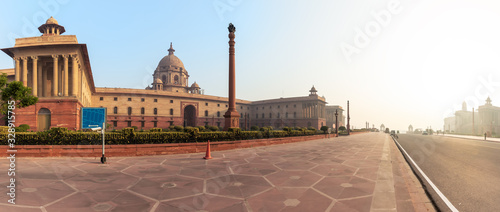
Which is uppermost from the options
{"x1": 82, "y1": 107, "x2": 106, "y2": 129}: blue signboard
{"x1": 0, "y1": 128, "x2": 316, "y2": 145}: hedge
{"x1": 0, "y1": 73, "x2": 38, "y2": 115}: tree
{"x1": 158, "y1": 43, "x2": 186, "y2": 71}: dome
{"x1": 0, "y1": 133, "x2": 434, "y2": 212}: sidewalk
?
{"x1": 158, "y1": 43, "x2": 186, "y2": 71}: dome

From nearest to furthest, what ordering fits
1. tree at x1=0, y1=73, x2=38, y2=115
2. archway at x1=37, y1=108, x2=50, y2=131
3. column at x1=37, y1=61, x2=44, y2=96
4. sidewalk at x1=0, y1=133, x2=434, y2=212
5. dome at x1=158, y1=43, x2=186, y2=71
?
1. sidewalk at x1=0, y1=133, x2=434, y2=212
2. tree at x1=0, y1=73, x2=38, y2=115
3. archway at x1=37, y1=108, x2=50, y2=131
4. column at x1=37, y1=61, x2=44, y2=96
5. dome at x1=158, y1=43, x2=186, y2=71

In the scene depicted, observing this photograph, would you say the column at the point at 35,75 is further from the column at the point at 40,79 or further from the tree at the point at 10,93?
the tree at the point at 10,93

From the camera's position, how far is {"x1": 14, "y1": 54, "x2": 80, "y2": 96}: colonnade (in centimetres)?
2712

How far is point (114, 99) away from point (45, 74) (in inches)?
931

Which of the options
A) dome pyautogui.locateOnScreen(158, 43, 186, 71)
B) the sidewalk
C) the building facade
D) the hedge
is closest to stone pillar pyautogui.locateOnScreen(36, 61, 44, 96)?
the building facade

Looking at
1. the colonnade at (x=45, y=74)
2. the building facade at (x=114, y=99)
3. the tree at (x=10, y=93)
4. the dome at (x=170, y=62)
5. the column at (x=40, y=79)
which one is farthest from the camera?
the dome at (x=170, y=62)

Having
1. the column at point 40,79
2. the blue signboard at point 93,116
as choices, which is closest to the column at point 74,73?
the column at point 40,79

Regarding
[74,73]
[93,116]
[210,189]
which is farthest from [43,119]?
[210,189]

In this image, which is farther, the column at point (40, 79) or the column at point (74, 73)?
the column at point (40, 79)

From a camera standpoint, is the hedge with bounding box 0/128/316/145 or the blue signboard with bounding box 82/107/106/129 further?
the blue signboard with bounding box 82/107/106/129

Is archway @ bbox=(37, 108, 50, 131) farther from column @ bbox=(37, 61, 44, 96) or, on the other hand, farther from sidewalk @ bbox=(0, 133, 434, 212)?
sidewalk @ bbox=(0, 133, 434, 212)

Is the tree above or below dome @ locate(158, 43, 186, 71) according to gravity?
below

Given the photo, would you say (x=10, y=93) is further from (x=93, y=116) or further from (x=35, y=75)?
(x=35, y=75)

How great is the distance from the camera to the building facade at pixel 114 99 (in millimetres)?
26406
